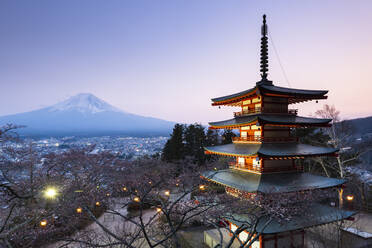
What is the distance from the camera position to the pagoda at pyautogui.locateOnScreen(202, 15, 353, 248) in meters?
10.3

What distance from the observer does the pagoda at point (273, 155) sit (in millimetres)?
10344

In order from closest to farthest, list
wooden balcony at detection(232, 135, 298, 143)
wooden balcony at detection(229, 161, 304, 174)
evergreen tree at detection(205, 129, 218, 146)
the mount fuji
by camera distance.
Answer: wooden balcony at detection(229, 161, 304, 174) < wooden balcony at detection(232, 135, 298, 143) < evergreen tree at detection(205, 129, 218, 146) < the mount fuji

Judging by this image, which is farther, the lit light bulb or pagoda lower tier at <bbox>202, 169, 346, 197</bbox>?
the lit light bulb

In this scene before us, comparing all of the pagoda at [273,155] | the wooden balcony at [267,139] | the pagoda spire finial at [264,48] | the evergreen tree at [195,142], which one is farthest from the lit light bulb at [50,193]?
the evergreen tree at [195,142]

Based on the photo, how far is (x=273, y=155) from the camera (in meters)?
10.3

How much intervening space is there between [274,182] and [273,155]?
5.54 feet

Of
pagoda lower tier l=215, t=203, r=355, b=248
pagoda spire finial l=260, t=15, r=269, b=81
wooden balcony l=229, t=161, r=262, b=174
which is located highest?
pagoda spire finial l=260, t=15, r=269, b=81

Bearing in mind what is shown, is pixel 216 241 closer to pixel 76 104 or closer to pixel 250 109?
pixel 250 109

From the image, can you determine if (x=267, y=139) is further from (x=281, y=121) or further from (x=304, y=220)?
(x=304, y=220)

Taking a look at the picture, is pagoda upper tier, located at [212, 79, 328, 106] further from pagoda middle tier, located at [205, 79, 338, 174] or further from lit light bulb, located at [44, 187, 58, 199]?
lit light bulb, located at [44, 187, 58, 199]

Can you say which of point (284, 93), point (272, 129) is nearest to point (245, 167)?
point (272, 129)

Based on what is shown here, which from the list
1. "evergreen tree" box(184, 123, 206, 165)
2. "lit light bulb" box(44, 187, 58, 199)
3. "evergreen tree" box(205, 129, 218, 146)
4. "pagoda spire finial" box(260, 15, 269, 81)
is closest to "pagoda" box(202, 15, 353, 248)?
"pagoda spire finial" box(260, 15, 269, 81)

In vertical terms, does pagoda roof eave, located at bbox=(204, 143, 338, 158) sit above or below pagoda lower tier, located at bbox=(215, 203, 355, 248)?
above

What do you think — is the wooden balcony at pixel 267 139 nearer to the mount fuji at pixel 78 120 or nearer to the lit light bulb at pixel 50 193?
the lit light bulb at pixel 50 193
